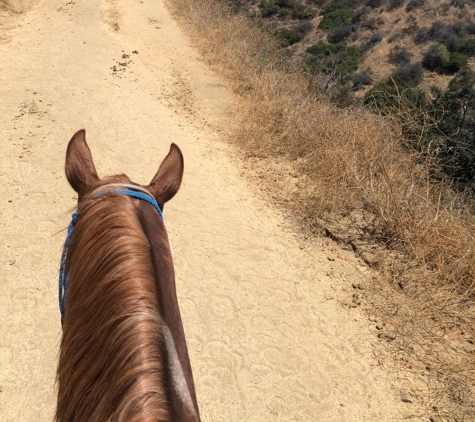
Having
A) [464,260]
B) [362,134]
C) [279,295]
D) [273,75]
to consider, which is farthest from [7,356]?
[273,75]

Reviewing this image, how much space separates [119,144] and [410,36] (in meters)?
30.0

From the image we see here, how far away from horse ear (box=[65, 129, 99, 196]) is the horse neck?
12.7 inches

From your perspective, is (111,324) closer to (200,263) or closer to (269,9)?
(200,263)

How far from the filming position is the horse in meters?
0.86

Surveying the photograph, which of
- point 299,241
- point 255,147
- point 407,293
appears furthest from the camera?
point 255,147

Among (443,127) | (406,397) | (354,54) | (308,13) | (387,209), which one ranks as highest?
(443,127)

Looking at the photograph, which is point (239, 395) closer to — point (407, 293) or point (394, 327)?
point (394, 327)

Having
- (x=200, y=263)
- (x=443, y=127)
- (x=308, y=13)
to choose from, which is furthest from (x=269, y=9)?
(x=200, y=263)

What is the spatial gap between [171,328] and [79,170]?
31.8 inches

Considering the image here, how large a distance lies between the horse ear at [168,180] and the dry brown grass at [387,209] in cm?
254

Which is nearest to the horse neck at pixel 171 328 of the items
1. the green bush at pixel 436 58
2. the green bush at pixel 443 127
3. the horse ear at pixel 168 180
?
the horse ear at pixel 168 180

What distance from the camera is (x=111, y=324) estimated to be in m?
Result: 0.95

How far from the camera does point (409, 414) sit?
107 inches

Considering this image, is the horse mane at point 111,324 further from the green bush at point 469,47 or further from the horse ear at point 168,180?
the green bush at point 469,47
